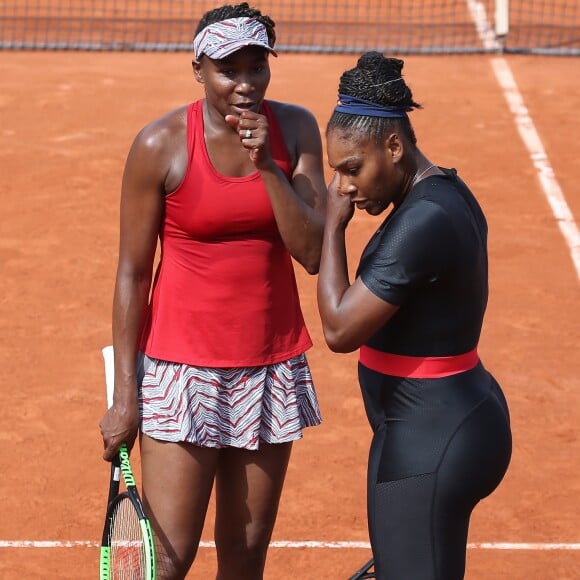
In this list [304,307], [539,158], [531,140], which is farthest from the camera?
[531,140]

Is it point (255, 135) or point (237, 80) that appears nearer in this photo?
point (255, 135)

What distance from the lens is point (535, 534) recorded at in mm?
6184

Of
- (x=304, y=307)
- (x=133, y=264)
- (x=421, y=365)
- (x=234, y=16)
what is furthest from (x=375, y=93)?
(x=304, y=307)

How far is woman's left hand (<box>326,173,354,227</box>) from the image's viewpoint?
3.74m

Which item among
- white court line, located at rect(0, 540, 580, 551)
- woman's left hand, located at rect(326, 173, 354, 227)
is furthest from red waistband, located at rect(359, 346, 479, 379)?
white court line, located at rect(0, 540, 580, 551)

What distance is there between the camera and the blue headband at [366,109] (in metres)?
3.64

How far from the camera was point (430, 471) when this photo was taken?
12.2 feet

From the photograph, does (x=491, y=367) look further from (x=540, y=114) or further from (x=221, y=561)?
(x=540, y=114)

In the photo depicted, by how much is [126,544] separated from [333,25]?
1346cm

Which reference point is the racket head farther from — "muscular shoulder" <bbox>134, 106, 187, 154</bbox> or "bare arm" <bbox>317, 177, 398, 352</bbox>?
"muscular shoulder" <bbox>134, 106, 187, 154</bbox>

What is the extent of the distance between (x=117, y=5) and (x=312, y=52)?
3674 millimetres

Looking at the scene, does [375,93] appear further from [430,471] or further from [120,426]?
[120,426]

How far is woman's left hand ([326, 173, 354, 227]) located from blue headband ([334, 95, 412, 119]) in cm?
20

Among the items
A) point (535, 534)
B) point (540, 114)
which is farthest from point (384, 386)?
point (540, 114)
